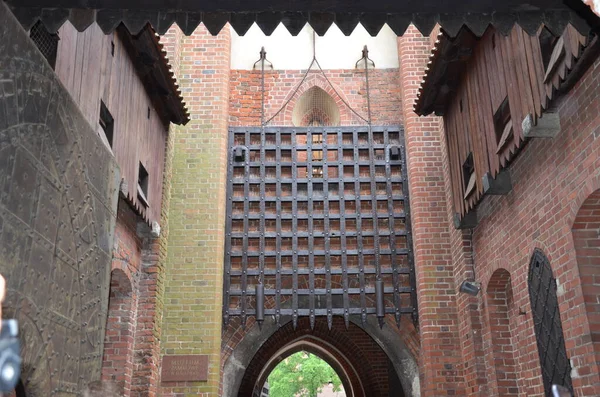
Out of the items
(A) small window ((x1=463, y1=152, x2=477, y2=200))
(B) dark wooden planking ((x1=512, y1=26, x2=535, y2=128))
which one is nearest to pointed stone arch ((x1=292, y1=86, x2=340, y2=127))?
(A) small window ((x1=463, y1=152, x2=477, y2=200))

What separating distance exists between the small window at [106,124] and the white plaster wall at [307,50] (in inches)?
173

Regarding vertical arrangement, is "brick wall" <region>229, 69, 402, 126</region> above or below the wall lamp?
above

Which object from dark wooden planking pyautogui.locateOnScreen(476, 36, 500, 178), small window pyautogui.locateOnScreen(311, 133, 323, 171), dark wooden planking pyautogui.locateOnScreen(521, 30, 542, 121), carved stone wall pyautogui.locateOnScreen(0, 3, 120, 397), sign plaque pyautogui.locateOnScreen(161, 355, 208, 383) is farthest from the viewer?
small window pyautogui.locateOnScreen(311, 133, 323, 171)

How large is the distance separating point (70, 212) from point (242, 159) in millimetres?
5825

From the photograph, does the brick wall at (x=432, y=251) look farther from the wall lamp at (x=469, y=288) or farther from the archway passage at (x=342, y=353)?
the archway passage at (x=342, y=353)

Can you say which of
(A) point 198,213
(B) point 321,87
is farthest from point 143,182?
(B) point 321,87

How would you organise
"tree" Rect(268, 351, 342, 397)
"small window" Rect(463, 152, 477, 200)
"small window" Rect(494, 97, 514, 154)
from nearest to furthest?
"small window" Rect(494, 97, 514, 154)
"small window" Rect(463, 152, 477, 200)
"tree" Rect(268, 351, 342, 397)

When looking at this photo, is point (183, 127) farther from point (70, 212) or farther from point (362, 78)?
point (70, 212)

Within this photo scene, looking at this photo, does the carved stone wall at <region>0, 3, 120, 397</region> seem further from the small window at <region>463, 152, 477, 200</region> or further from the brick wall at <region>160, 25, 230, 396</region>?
the small window at <region>463, 152, 477, 200</region>

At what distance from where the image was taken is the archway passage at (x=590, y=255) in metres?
4.70

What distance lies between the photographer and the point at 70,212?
351 cm

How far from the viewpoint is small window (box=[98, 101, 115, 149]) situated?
19.8 feet

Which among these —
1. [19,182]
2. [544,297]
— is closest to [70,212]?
[19,182]

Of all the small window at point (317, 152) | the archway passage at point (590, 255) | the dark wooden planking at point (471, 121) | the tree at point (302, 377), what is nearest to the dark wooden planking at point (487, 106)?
the dark wooden planking at point (471, 121)
